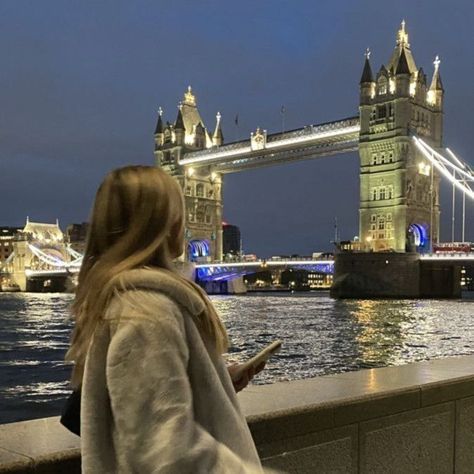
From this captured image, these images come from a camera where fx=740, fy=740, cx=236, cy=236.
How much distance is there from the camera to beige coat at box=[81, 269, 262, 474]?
4.35ft

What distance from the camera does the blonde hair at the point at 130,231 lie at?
Result: 4.89 feet

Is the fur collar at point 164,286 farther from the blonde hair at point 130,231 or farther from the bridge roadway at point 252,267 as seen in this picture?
the bridge roadway at point 252,267

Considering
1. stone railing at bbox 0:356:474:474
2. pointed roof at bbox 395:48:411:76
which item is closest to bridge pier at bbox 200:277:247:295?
pointed roof at bbox 395:48:411:76

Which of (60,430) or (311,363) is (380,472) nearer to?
(60,430)

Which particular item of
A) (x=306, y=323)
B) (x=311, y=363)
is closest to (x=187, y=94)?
(x=306, y=323)

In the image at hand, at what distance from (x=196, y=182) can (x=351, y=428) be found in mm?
74021

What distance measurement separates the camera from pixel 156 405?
1.33 meters

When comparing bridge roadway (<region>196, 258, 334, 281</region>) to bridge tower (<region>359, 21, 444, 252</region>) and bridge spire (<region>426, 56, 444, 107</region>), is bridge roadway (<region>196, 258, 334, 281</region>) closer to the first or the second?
bridge tower (<region>359, 21, 444, 252</region>)

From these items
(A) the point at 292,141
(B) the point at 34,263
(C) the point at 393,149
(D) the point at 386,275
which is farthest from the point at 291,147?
(B) the point at 34,263

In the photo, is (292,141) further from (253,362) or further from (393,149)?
(253,362)

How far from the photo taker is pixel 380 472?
2.82 meters

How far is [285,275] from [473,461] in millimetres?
111830

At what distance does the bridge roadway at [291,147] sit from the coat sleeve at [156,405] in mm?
59642

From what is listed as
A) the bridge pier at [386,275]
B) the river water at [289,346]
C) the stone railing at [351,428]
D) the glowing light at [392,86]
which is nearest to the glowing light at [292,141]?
the glowing light at [392,86]
